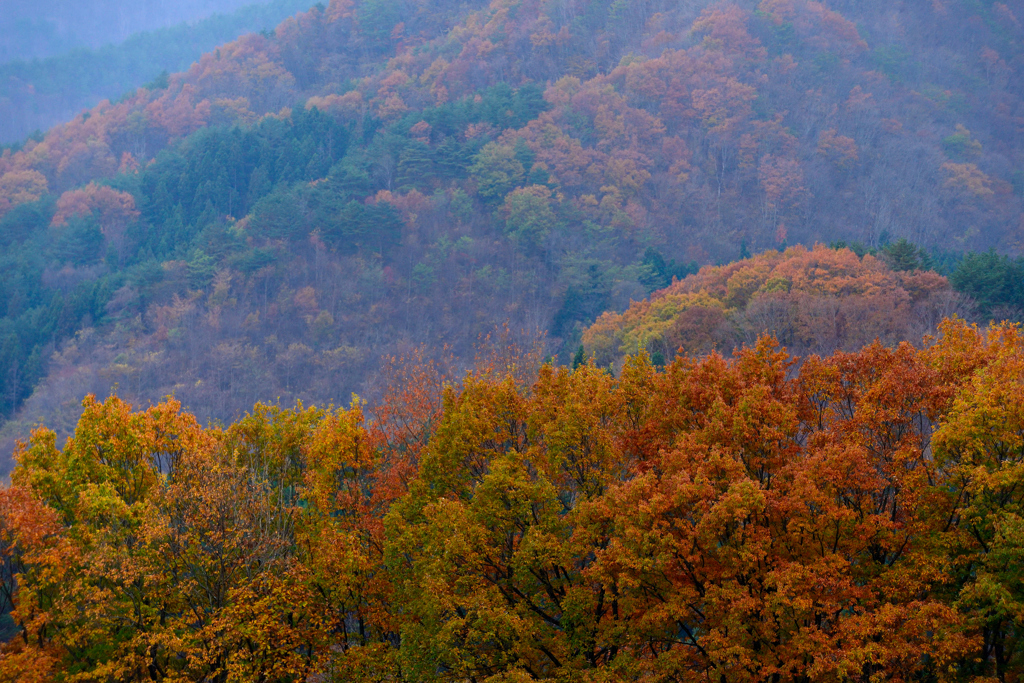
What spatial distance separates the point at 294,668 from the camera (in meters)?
20.3

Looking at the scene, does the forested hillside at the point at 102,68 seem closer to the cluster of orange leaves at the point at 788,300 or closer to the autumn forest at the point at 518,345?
the autumn forest at the point at 518,345

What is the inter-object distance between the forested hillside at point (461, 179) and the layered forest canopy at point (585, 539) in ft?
169

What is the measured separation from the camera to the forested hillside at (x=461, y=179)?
81.6m

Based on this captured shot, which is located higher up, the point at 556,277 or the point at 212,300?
the point at 212,300

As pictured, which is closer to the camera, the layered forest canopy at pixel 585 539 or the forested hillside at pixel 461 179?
the layered forest canopy at pixel 585 539

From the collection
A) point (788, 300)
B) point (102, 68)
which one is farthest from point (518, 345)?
point (102, 68)

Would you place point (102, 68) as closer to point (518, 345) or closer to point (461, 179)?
point (461, 179)

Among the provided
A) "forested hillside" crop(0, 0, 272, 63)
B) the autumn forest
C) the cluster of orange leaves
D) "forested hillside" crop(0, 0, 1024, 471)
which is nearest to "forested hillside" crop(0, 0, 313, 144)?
the autumn forest

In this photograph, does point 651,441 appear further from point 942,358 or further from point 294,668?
point 294,668

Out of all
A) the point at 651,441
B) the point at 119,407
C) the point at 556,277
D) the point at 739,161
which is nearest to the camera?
the point at 651,441

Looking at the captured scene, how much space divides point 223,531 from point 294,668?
3.94 m

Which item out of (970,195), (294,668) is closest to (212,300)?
(294,668)

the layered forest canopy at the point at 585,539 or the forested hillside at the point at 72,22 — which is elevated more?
the forested hillside at the point at 72,22

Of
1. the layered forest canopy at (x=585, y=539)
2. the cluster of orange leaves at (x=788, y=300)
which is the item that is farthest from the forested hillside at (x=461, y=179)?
the layered forest canopy at (x=585, y=539)
